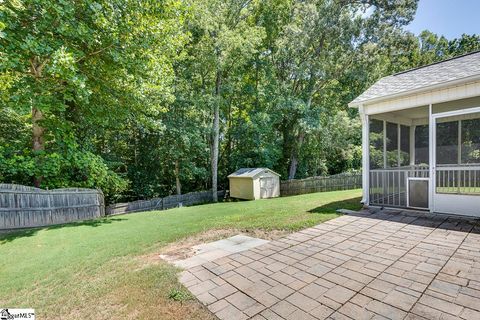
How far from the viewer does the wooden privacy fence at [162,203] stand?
36.0ft

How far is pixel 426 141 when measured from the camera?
7.73 m

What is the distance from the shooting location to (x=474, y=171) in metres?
5.11

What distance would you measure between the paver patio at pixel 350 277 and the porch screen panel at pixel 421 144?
12.2ft

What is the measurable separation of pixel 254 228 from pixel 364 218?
263 centimetres

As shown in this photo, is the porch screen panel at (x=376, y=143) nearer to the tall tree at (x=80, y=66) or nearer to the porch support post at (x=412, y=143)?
the porch support post at (x=412, y=143)

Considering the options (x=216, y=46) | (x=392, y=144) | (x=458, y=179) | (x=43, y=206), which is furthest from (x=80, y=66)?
(x=458, y=179)

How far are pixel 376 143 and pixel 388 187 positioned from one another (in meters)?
1.30

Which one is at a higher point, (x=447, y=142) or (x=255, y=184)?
(x=447, y=142)

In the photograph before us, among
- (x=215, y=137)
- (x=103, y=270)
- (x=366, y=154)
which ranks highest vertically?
(x=215, y=137)

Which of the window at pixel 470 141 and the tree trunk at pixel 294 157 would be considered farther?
the tree trunk at pixel 294 157

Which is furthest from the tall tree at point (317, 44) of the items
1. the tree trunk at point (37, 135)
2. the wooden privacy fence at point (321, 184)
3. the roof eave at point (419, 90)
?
the tree trunk at point (37, 135)

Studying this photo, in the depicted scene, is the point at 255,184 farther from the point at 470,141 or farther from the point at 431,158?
the point at 470,141

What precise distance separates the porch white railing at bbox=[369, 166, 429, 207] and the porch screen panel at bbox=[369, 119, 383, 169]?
13.0 inches

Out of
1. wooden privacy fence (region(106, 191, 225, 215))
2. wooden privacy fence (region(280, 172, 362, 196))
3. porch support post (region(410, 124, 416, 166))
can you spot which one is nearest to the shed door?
wooden privacy fence (region(280, 172, 362, 196))
